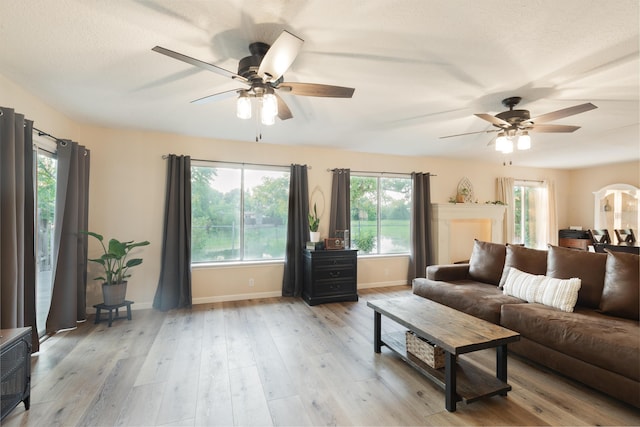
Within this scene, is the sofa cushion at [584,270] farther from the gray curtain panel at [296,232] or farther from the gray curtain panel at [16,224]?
the gray curtain panel at [16,224]

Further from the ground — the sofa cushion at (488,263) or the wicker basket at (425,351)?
the sofa cushion at (488,263)

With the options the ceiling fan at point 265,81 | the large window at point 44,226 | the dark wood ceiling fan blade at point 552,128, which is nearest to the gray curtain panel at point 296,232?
the ceiling fan at point 265,81

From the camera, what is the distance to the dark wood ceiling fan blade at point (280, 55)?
1.54 metres

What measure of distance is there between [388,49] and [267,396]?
259 cm

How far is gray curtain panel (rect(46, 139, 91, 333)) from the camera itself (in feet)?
10.5

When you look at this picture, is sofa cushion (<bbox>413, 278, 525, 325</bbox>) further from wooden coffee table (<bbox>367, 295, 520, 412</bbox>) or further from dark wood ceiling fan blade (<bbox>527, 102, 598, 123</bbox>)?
dark wood ceiling fan blade (<bbox>527, 102, 598, 123</bbox>)

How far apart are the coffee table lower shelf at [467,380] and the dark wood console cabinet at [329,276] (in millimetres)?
1943

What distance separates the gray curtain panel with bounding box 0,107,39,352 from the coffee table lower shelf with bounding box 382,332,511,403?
10.3 feet

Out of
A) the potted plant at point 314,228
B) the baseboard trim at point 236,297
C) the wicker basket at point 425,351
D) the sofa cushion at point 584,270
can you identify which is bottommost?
the baseboard trim at point 236,297

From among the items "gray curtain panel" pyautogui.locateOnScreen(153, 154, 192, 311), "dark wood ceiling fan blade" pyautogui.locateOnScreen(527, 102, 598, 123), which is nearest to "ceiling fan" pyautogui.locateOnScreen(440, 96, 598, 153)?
"dark wood ceiling fan blade" pyautogui.locateOnScreen(527, 102, 598, 123)

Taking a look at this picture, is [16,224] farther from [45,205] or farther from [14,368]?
[14,368]

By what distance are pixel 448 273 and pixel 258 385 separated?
111 inches

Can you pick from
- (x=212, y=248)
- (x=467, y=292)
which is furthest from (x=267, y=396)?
(x=212, y=248)

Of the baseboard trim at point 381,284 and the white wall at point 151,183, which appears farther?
the baseboard trim at point 381,284
